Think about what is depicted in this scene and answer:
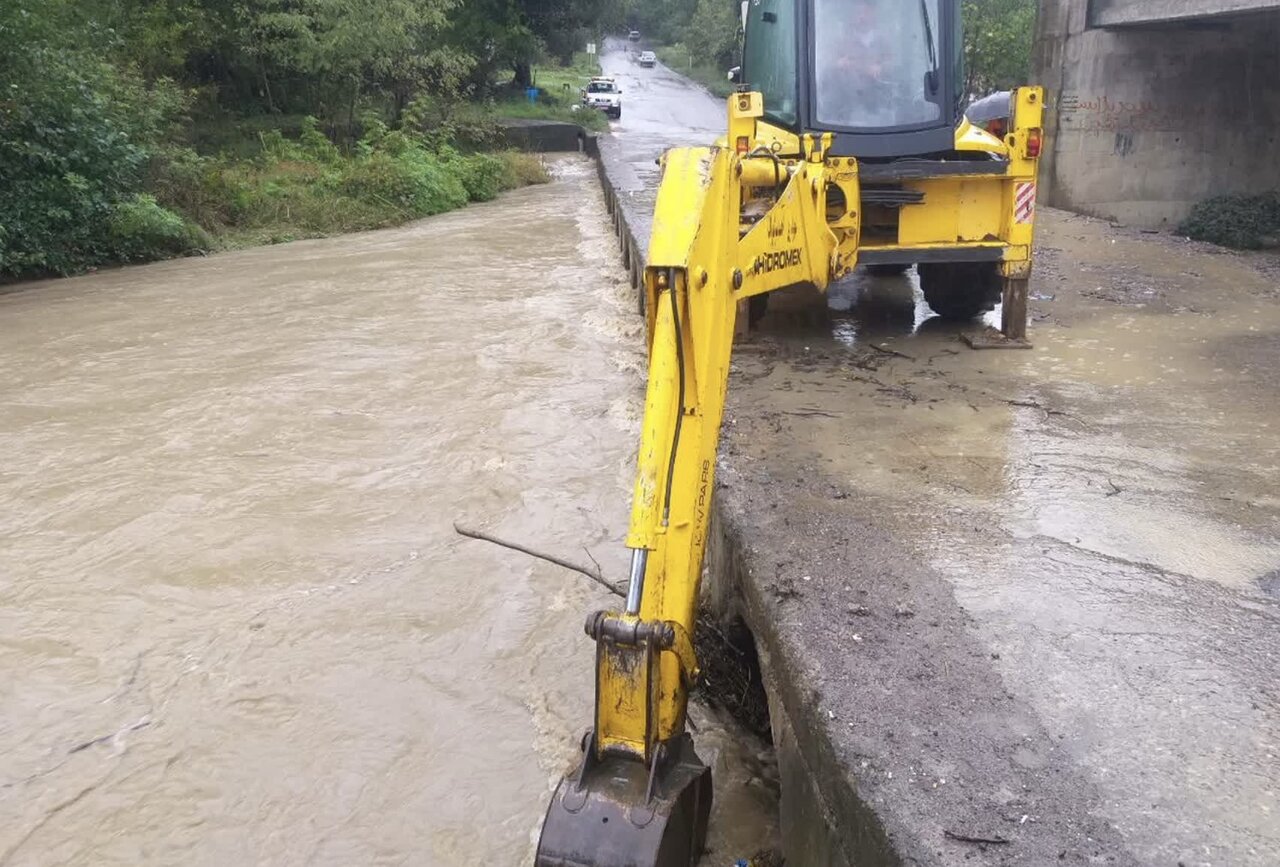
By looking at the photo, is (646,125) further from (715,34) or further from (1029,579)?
(1029,579)

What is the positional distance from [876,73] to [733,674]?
15.5ft

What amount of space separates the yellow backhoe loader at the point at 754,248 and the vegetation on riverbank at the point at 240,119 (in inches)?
356

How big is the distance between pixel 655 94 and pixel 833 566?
187 ft

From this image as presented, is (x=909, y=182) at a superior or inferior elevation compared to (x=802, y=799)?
superior

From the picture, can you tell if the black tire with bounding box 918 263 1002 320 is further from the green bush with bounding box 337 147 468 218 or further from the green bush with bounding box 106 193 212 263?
the green bush with bounding box 337 147 468 218

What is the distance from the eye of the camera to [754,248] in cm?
408

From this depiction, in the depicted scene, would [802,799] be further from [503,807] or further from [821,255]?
[821,255]

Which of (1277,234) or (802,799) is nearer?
(802,799)

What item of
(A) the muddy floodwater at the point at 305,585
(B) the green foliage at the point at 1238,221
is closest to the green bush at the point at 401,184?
(A) the muddy floodwater at the point at 305,585

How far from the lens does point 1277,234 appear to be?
1228 cm

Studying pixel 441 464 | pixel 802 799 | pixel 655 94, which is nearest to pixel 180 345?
pixel 441 464

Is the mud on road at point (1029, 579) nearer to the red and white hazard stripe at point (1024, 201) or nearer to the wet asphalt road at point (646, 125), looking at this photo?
the red and white hazard stripe at point (1024, 201)

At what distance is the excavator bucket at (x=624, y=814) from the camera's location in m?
2.40

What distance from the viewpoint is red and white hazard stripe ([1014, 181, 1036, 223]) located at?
7.04 m
